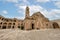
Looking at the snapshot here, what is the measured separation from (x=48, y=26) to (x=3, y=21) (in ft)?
55.6

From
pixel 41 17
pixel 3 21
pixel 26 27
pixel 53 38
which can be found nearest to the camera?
pixel 53 38

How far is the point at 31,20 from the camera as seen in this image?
134 feet

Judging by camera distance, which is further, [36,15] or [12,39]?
[36,15]

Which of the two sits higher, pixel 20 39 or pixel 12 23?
pixel 12 23

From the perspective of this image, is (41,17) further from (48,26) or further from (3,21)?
(3,21)

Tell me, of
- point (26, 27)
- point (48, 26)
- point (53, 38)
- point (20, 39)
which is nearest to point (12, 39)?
point (20, 39)

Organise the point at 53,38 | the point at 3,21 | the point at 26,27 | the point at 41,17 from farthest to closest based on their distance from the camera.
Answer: the point at 3,21
the point at 41,17
the point at 26,27
the point at 53,38

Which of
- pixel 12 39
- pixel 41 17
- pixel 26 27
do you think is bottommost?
pixel 12 39

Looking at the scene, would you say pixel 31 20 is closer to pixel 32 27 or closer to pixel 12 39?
pixel 32 27

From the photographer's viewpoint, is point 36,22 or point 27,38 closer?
point 27,38

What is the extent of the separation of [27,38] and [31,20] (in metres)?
15.6

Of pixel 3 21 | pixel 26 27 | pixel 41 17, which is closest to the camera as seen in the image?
pixel 26 27

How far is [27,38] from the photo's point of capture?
25609 mm

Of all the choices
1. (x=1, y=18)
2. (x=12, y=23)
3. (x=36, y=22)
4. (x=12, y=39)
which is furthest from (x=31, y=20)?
(x=12, y=39)
